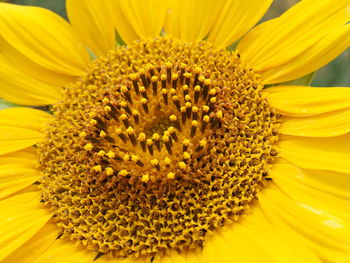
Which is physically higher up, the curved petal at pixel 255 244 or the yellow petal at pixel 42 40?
the yellow petal at pixel 42 40

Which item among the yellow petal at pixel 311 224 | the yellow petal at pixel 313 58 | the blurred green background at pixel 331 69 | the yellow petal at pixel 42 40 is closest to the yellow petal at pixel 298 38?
the yellow petal at pixel 313 58

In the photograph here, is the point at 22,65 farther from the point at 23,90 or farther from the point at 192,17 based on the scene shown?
the point at 192,17

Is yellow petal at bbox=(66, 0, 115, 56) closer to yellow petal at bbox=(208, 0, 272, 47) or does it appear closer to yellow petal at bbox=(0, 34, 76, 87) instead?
yellow petal at bbox=(0, 34, 76, 87)

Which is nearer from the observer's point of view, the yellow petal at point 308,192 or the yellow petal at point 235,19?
the yellow petal at point 308,192

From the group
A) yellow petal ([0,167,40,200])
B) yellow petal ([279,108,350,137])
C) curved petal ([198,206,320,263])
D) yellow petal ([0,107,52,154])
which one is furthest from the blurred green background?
yellow petal ([0,167,40,200])

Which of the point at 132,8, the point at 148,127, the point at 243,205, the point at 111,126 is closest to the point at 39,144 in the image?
the point at 111,126

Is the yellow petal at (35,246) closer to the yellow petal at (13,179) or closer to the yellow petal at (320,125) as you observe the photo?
the yellow petal at (13,179)

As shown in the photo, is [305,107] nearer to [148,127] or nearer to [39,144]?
[148,127]
